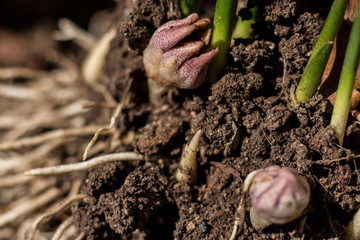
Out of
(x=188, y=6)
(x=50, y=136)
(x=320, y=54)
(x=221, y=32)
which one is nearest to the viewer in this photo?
(x=320, y=54)

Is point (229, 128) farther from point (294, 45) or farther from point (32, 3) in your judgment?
point (32, 3)

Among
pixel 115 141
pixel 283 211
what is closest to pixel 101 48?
pixel 115 141

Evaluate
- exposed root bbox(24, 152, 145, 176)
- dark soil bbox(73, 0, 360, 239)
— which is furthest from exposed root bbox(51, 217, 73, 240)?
exposed root bbox(24, 152, 145, 176)

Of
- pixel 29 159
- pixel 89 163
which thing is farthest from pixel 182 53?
pixel 29 159

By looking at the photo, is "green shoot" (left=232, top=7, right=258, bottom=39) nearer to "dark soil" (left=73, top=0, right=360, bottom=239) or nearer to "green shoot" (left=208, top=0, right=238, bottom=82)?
"dark soil" (left=73, top=0, right=360, bottom=239)

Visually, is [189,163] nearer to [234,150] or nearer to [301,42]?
[234,150]
